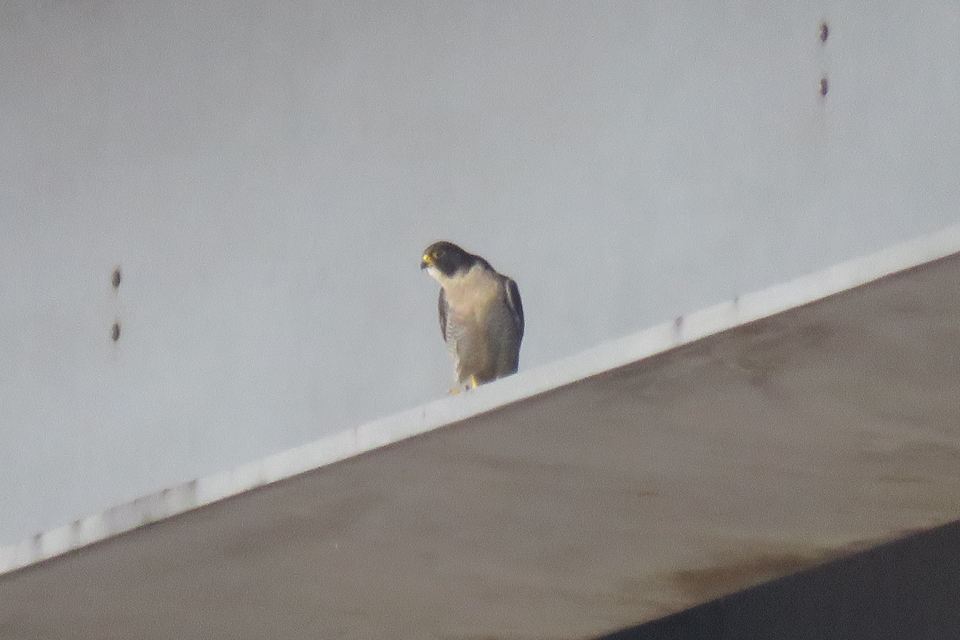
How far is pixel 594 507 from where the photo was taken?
168 inches

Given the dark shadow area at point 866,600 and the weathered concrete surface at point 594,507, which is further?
the dark shadow area at point 866,600

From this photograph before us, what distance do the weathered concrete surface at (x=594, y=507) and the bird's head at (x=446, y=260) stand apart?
21.9 inches

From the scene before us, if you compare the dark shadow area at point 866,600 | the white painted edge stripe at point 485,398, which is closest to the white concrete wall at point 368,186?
the white painted edge stripe at point 485,398

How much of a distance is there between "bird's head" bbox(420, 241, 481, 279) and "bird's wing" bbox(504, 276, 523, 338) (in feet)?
0.32

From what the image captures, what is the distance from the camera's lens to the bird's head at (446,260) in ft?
14.5

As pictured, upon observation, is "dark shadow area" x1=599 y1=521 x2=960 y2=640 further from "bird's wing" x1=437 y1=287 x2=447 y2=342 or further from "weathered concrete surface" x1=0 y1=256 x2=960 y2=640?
"bird's wing" x1=437 y1=287 x2=447 y2=342

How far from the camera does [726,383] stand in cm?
368

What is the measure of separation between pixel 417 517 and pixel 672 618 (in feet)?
3.59

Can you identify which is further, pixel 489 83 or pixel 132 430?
pixel 132 430

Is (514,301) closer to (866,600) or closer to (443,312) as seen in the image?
(443,312)

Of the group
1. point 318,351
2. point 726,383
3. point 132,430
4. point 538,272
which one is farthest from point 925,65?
point 132,430

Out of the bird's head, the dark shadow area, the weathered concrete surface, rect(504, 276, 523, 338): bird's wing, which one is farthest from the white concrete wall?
the dark shadow area

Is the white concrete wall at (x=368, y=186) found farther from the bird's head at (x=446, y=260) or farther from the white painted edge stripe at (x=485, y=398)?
the white painted edge stripe at (x=485, y=398)

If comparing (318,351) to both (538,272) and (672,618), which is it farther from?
(672,618)
